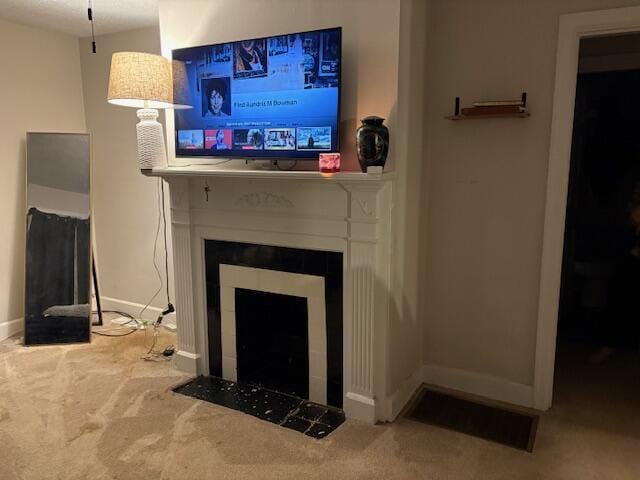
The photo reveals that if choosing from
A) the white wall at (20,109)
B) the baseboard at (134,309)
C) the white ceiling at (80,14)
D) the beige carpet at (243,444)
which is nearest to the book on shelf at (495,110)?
the beige carpet at (243,444)

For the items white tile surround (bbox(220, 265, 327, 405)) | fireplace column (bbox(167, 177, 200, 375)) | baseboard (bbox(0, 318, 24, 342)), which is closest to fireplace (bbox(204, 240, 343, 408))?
white tile surround (bbox(220, 265, 327, 405))

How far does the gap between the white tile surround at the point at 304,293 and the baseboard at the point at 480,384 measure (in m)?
0.67

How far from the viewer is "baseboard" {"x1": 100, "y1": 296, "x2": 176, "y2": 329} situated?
3.93m

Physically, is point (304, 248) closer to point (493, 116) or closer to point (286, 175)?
point (286, 175)

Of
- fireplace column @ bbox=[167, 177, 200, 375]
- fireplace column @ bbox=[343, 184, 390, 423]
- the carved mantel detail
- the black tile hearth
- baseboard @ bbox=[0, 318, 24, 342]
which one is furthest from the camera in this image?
baseboard @ bbox=[0, 318, 24, 342]

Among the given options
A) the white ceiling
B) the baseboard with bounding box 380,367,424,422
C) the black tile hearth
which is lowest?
the black tile hearth

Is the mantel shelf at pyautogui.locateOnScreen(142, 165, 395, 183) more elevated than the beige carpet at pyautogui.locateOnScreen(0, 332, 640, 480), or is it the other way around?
the mantel shelf at pyautogui.locateOnScreen(142, 165, 395, 183)

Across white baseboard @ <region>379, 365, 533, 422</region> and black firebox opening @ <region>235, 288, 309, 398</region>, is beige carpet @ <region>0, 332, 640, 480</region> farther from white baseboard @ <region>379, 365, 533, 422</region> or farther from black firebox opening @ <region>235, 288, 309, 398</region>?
black firebox opening @ <region>235, 288, 309, 398</region>

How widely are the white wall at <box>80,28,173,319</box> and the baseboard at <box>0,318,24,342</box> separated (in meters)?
0.68

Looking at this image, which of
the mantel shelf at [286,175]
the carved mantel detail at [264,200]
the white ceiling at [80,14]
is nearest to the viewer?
the mantel shelf at [286,175]

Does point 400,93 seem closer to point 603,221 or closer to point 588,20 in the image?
point 588,20

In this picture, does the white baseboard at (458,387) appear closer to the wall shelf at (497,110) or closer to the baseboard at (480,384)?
the baseboard at (480,384)

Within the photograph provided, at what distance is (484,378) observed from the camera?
2.81 m

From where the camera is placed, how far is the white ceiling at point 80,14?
10.2 feet
